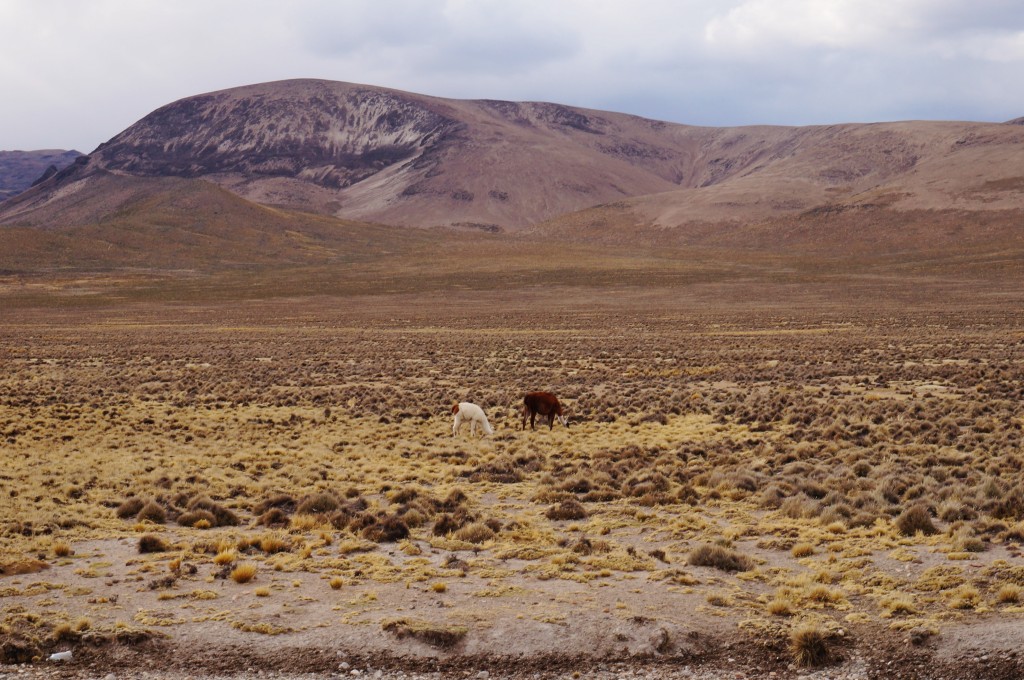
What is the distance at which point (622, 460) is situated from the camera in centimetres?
1759

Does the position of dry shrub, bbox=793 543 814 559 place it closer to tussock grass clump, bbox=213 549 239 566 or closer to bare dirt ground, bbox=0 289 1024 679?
bare dirt ground, bbox=0 289 1024 679

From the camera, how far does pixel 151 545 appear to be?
11.6m

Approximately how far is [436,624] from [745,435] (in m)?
13.1

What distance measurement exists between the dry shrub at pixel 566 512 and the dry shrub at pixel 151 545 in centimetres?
529

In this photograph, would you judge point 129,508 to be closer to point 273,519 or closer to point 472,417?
point 273,519

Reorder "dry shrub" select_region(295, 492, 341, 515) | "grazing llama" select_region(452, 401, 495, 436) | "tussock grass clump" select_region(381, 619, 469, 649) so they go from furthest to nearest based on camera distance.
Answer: "grazing llama" select_region(452, 401, 495, 436)
"dry shrub" select_region(295, 492, 341, 515)
"tussock grass clump" select_region(381, 619, 469, 649)

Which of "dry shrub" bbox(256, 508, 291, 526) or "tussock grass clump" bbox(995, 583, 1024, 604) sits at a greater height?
"tussock grass clump" bbox(995, 583, 1024, 604)

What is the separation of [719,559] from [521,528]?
9.88ft

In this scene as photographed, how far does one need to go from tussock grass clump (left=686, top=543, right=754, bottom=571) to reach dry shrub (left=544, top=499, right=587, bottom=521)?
271 centimetres

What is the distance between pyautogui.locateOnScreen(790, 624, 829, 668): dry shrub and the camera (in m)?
7.92

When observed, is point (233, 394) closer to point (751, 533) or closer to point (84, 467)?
point (84, 467)

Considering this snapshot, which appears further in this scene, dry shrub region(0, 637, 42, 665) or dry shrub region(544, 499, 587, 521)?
dry shrub region(544, 499, 587, 521)

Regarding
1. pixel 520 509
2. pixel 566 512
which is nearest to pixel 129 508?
pixel 520 509

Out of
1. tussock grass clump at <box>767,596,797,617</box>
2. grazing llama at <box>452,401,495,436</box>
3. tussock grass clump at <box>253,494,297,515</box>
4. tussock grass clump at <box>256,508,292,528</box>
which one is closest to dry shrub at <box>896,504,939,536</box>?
tussock grass clump at <box>767,596,797,617</box>
